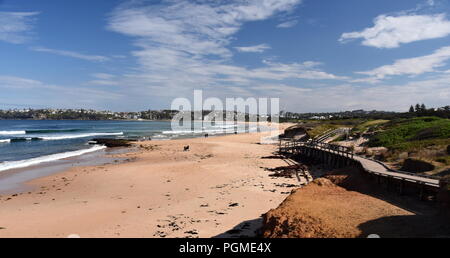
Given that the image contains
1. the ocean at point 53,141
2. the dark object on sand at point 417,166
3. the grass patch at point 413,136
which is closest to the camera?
the dark object on sand at point 417,166

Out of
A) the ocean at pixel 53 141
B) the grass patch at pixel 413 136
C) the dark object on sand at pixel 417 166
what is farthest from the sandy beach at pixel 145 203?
the ocean at pixel 53 141

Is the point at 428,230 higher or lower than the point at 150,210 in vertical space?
higher

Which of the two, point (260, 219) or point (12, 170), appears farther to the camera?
point (12, 170)

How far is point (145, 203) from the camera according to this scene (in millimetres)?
15109

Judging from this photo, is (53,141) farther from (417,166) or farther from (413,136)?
(417,166)

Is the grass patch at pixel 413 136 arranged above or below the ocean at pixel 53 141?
above

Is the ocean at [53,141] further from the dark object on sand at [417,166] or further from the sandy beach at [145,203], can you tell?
the dark object on sand at [417,166]

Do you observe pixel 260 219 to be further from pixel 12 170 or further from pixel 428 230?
pixel 12 170

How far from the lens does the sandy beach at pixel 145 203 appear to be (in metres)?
11.5
